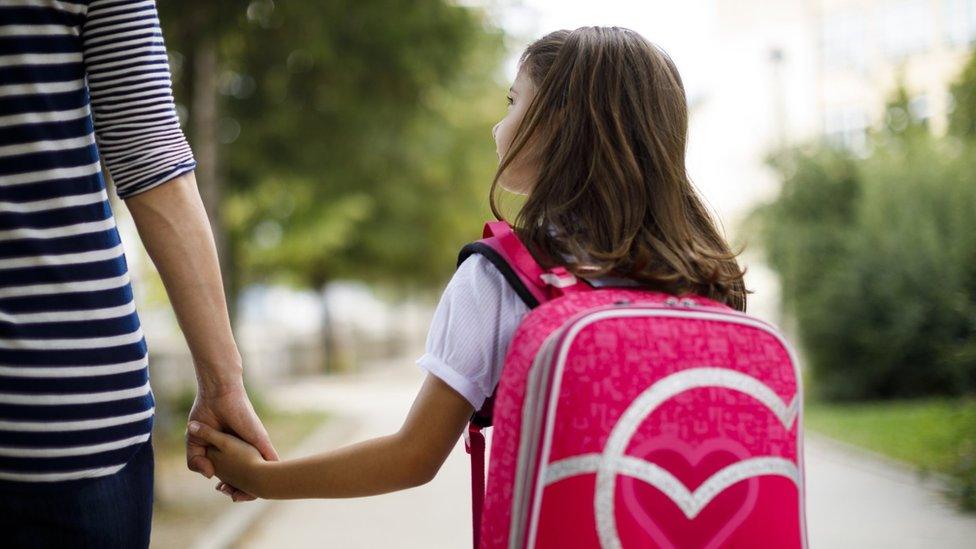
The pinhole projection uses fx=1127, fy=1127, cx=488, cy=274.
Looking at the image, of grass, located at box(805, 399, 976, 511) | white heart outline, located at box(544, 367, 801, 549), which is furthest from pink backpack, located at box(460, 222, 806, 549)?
grass, located at box(805, 399, 976, 511)

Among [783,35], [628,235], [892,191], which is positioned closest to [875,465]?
[892,191]

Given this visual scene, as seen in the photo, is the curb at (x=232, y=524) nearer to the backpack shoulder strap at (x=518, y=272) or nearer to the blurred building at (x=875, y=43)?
the backpack shoulder strap at (x=518, y=272)

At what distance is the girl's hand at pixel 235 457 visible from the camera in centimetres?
197

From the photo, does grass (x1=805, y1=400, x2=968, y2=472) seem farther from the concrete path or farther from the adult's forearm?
the adult's forearm

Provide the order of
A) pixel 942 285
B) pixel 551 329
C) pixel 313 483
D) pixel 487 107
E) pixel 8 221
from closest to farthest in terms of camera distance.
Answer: pixel 8 221
pixel 551 329
pixel 313 483
pixel 942 285
pixel 487 107

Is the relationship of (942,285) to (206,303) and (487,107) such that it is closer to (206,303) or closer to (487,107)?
(487,107)

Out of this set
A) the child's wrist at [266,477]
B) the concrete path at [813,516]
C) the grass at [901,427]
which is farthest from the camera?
the grass at [901,427]

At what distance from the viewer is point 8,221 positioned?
4.91 ft

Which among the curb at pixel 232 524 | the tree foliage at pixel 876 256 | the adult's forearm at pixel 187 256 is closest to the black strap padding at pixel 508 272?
the adult's forearm at pixel 187 256

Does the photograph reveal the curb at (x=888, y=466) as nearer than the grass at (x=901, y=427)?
Yes

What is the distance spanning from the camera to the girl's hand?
6.45ft

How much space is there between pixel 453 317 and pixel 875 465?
9960mm

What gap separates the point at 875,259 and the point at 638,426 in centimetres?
1576

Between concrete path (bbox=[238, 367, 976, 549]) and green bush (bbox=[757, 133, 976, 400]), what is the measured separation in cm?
458
